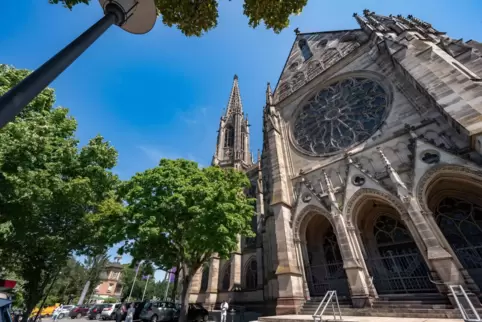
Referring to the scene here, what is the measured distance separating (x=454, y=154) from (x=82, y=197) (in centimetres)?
1651

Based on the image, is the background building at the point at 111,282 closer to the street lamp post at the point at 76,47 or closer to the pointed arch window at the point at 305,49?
the pointed arch window at the point at 305,49

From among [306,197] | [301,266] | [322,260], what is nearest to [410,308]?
[301,266]

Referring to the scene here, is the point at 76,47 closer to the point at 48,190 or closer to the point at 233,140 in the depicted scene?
the point at 48,190

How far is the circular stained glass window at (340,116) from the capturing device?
47.3 ft

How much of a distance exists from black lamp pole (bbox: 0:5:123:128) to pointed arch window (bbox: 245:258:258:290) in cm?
2116

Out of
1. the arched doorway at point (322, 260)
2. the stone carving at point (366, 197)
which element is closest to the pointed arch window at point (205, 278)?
the arched doorway at point (322, 260)

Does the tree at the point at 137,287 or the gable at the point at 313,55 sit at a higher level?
the gable at the point at 313,55

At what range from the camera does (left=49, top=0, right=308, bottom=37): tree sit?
5.84 metres

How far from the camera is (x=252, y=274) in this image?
20562mm

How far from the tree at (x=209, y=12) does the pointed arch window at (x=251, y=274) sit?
763 inches

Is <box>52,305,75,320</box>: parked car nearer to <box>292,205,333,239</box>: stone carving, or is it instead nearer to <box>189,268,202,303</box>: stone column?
<box>189,268,202,303</box>: stone column

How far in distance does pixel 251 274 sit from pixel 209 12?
67.8ft

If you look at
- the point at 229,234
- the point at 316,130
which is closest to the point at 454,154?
the point at 316,130

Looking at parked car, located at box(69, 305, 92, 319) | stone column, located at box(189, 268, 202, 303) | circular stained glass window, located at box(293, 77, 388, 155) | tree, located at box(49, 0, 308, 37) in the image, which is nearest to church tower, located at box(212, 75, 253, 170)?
stone column, located at box(189, 268, 202, 303)
